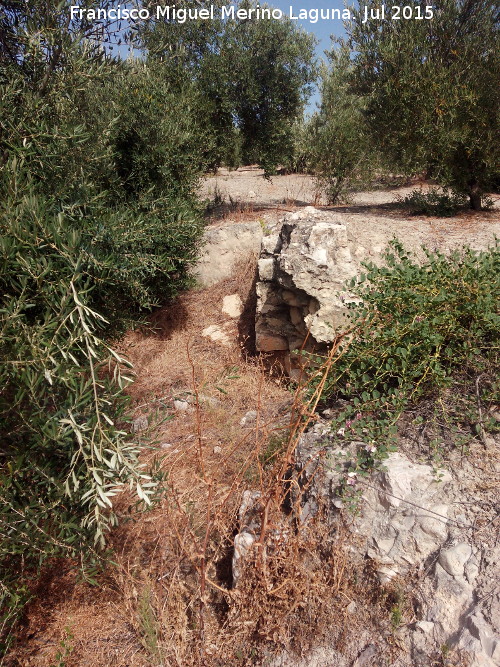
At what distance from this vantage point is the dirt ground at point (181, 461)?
274 centimetres

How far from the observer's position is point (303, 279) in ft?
16.9

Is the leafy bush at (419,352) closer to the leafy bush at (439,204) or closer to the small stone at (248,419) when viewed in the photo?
the small stone at (248,419)

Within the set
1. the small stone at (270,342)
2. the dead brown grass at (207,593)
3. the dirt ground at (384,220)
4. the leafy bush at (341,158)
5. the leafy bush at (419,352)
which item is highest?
the leafy bush at (341,158)

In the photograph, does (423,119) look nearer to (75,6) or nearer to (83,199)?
(75,6)

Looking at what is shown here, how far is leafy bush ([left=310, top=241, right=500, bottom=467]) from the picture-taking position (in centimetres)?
314

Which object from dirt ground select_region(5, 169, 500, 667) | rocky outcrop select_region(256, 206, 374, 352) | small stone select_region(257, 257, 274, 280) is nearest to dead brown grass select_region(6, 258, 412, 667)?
dirt ground select_region(5, 169, 500, 667)

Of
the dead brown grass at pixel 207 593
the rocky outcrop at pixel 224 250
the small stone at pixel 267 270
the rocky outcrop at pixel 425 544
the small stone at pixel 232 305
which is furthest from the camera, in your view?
the rocky outcrop at pixel 224 250

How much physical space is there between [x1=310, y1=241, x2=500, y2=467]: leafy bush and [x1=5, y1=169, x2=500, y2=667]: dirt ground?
0.65 m

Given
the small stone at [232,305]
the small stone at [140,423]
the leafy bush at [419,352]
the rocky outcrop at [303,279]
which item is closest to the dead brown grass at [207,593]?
the leafy bush at [419,352]

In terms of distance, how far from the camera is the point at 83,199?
3.25 metres

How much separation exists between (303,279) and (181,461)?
89.0 inches

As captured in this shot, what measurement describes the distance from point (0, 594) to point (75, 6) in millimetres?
3813

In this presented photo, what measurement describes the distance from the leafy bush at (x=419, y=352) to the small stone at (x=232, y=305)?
330cm

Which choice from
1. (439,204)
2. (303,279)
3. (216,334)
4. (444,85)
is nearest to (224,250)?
(216,334)
